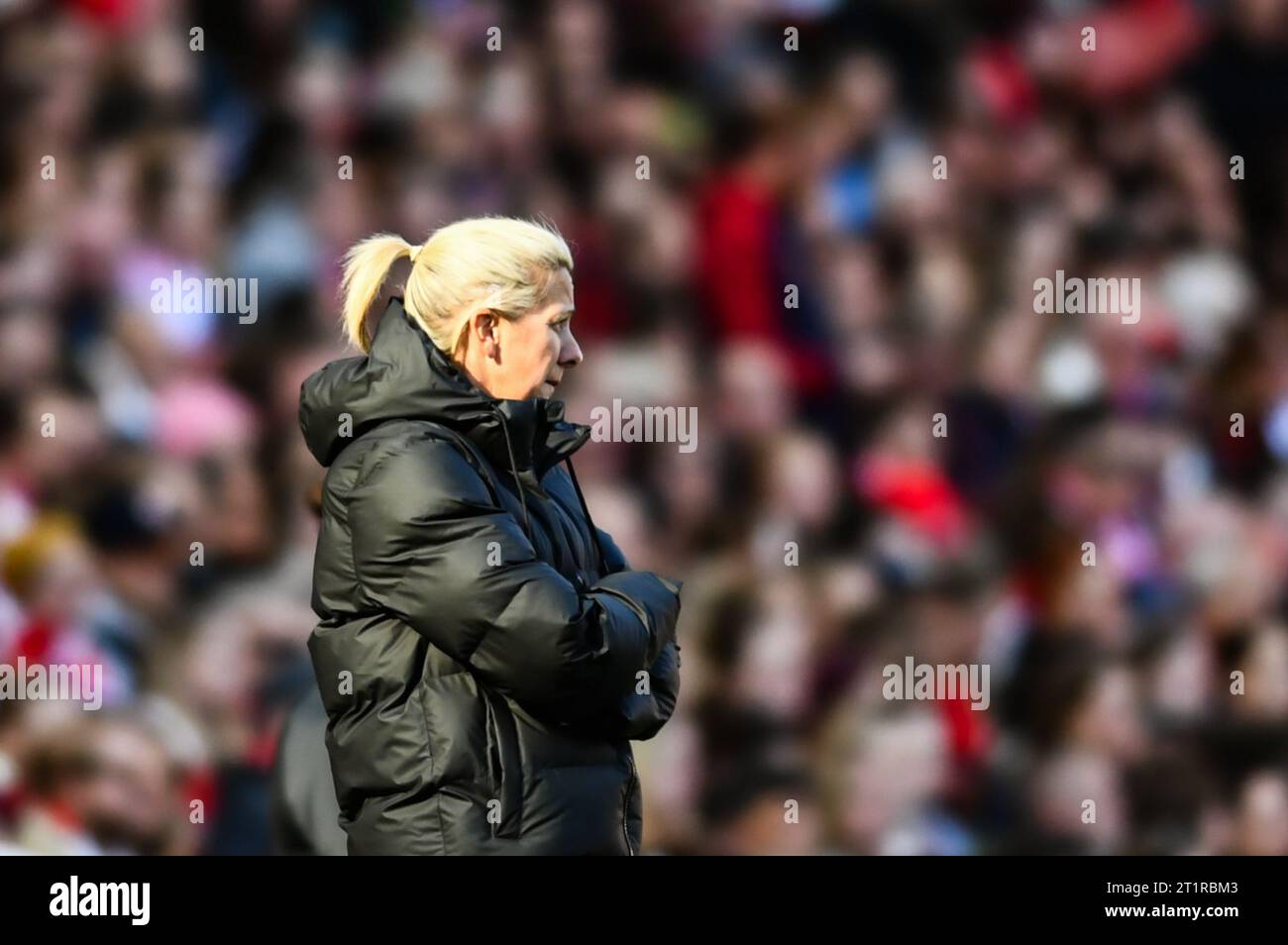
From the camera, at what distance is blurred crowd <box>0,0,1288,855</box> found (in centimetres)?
361

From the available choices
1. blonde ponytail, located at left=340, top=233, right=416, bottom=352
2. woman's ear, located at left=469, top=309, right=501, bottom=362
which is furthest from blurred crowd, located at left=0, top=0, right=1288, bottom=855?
woman's ear, located at left=469, top=309, right=501, bottom=362

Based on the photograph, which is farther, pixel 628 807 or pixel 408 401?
pixel 628 807

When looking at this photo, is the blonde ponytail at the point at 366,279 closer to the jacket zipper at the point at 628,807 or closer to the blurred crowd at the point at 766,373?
the jacket zipper at the point at 628,807

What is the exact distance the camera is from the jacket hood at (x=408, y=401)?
1877mm

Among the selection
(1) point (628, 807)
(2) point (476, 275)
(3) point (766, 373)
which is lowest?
(1) point (628, 807)

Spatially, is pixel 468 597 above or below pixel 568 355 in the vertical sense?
below

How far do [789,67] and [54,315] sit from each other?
165 cm

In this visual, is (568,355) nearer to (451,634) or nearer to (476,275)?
(476,275)

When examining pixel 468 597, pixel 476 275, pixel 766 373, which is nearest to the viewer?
pixel 468 597

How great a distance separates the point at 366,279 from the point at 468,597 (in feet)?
1.39

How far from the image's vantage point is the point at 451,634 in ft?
5.94

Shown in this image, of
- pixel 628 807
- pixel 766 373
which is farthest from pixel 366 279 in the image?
pixel 766 373
